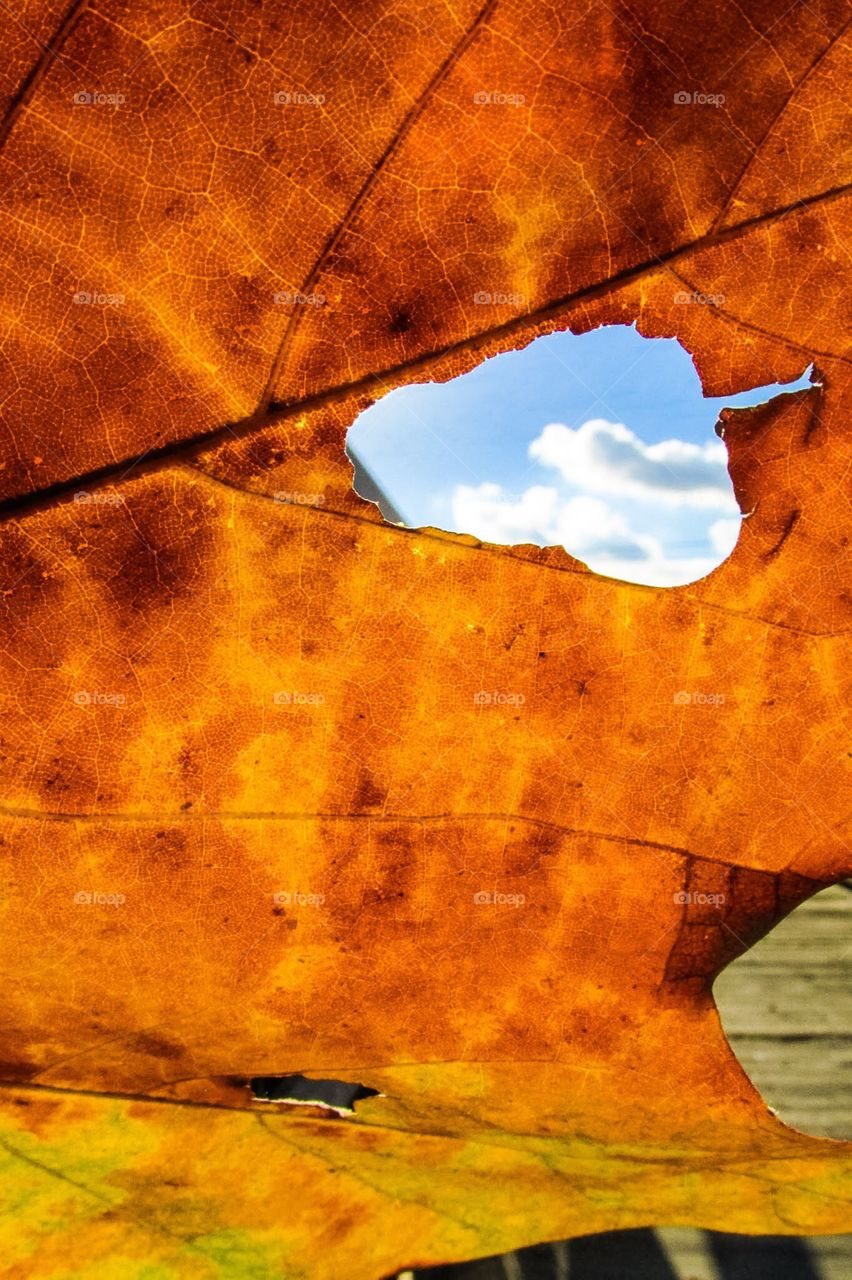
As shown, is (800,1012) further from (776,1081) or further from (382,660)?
(382,660)

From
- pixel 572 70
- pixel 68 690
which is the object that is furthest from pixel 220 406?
pixel 572 70

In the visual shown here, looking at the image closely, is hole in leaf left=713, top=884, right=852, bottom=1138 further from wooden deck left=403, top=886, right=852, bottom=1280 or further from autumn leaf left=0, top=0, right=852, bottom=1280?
autumn leaf left=0, top=0, right=852, bottom=1280

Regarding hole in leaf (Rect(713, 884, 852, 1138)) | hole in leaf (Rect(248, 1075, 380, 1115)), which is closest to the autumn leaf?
hole in leaf (Rect(248, 1075, 380, 1115))

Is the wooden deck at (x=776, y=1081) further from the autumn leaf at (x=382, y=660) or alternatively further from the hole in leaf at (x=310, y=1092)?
the hole in leaf at (x=310, y=1092)

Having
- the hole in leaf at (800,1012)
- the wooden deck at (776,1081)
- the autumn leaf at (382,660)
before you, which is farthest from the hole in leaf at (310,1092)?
the hole in leaf at (800,1012)

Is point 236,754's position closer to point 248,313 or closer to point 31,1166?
point 248,313

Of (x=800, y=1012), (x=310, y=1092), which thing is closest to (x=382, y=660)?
(x=310, y=1092)
